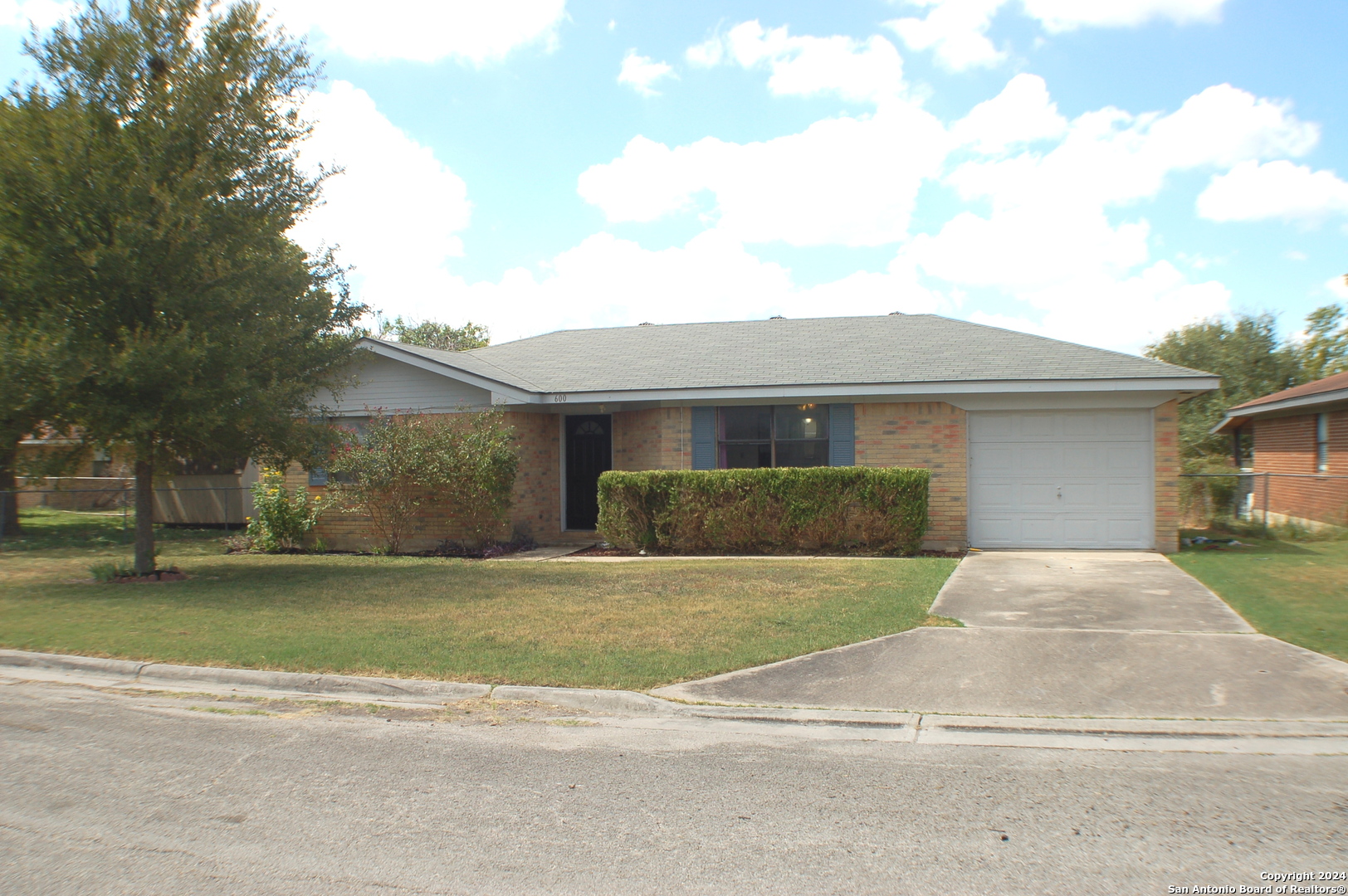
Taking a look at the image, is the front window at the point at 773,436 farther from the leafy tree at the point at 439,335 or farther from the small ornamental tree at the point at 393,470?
the leafy tree at the point at 439,335

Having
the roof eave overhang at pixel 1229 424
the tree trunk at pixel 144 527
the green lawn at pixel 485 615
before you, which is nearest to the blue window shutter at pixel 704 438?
the green lawn at pixel 485 615

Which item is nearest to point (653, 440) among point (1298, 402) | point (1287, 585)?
point (1287, 585)

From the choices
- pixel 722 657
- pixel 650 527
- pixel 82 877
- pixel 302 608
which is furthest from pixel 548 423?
pixel 82 877

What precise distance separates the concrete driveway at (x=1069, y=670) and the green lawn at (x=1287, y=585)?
28cm

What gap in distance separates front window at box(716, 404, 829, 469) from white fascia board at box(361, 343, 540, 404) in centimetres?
348

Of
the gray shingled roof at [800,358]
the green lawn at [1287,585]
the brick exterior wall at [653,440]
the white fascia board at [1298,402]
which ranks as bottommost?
the green lawn at [1287,585]

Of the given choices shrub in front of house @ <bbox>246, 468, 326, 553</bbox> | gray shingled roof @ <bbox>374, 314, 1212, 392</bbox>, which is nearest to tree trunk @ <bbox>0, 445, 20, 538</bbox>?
shrub in front of house @ <bbox>246, 468, 326, 553</bbox>

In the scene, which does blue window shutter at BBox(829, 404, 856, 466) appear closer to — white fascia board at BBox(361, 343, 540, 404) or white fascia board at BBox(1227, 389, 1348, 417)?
white fascia board at BBox(361, 343, 540, 404)

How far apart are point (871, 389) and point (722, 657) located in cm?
832

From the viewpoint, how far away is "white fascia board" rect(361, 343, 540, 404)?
15.2m

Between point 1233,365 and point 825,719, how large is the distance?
36181 millimetres

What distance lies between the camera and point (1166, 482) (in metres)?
14.3

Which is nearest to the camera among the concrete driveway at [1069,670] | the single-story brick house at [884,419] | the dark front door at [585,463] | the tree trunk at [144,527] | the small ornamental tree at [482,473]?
the concrete driveway at [1069,670]

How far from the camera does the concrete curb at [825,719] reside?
217 inches
